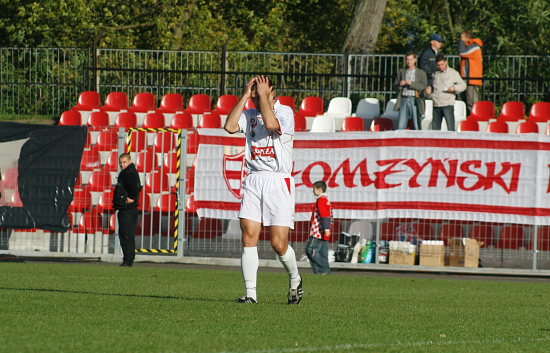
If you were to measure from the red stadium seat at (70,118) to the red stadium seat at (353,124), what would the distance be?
6.16 meters

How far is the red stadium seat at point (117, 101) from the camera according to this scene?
1041 inches

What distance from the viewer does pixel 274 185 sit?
10430 mm

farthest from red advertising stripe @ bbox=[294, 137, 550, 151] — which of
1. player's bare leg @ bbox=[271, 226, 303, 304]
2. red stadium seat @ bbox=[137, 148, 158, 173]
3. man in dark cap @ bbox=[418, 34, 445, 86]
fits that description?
player's bare leg @ bbox=[271, 226, 303, 304]

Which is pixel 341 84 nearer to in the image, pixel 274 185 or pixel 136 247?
pixel 136 247

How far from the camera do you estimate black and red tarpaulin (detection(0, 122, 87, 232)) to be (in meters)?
19.6

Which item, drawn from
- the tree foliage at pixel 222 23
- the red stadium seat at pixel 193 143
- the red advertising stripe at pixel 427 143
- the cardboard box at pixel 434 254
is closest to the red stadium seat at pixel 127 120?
the red stadium seat at pixel 193 143

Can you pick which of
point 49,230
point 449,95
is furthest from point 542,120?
point 49,230

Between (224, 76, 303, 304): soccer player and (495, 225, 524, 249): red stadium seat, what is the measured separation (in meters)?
9.11

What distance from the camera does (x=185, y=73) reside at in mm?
27625

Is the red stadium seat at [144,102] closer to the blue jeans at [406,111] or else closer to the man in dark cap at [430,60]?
the man in dark cap at [430,60]

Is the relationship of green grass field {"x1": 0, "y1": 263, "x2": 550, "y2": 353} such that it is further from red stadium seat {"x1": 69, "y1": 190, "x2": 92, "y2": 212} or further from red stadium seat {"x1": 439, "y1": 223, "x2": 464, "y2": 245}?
red stadium seat {"x1": 69, "y1": 190, "x2": 92, "y2": 212}

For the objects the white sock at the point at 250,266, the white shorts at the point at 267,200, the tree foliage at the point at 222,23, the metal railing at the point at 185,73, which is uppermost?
the tree foliage at the point at 222,23

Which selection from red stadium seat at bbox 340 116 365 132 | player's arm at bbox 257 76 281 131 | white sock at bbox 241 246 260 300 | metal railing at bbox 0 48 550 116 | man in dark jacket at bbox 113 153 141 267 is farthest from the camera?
metal railing at bbox 0 48 550 116

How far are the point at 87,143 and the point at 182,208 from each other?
2088mm
